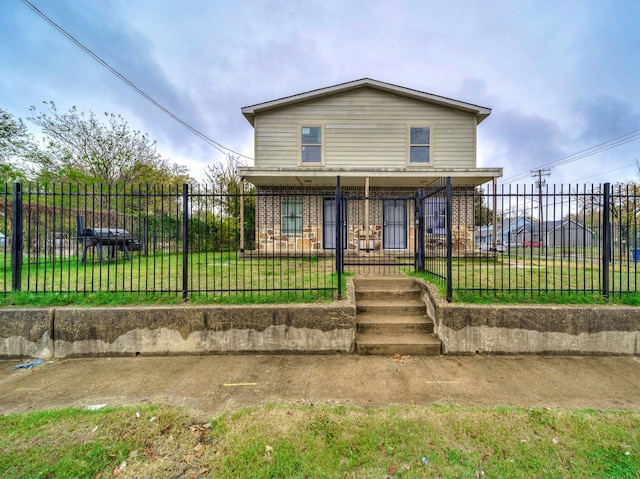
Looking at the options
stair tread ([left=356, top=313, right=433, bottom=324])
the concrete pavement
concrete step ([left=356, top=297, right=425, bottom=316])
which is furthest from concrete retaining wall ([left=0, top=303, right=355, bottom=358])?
concrete step ([left=356, top=297, right=425, bottom=316])

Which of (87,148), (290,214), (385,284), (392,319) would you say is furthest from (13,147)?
(392,319)

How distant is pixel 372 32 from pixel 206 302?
1402cm

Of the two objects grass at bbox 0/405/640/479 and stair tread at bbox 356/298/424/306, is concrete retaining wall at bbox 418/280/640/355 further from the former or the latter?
grass at bbox 0/405/640/479

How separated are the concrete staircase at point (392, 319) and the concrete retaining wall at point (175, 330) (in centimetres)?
37

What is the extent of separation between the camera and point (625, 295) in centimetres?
440

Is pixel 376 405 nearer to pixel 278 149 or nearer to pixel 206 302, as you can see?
pixel 206 302

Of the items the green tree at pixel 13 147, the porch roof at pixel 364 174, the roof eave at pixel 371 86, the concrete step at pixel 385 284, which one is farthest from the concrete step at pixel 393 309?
the green tree at pixel 13 147

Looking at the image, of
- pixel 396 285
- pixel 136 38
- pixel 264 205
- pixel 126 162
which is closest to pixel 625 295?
pixel 396 285

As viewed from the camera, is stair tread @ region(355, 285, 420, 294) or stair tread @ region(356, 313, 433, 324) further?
stair tread @ region(355, 285, 420, 294)

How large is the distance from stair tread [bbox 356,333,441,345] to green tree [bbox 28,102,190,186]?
1360 cm

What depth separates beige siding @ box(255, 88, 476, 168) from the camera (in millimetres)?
11133

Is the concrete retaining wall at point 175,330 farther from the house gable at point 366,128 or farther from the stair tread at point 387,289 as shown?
the house gable at point 366,128

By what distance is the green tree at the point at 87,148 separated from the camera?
13.0 m

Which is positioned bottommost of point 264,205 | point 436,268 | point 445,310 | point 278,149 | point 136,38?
point 445,310
